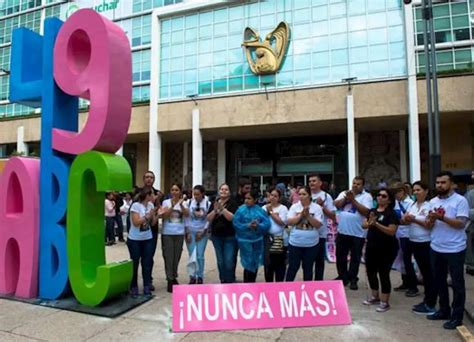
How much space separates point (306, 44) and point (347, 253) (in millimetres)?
14358

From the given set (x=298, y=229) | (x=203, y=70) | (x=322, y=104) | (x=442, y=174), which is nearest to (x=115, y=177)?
(x=298, y=229)

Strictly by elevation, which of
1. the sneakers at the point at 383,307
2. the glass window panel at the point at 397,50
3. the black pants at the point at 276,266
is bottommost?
the sneakers at the point at 383,307

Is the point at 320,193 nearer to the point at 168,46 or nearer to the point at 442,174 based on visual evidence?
the point at 442,174

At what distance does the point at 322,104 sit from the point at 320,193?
1281 cm

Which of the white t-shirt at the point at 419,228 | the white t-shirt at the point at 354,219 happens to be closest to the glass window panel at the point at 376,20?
the white t-shirt at the point at 354,219

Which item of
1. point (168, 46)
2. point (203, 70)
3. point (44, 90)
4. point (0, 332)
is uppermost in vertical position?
point (168, 46)

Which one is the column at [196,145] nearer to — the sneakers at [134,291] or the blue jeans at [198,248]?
the blue jeans at [198,248]

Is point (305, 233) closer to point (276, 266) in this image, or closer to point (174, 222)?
point (276, 266)

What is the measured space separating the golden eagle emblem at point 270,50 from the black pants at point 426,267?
577 inches

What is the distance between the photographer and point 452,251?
447 cm

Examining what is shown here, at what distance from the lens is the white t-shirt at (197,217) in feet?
20.4

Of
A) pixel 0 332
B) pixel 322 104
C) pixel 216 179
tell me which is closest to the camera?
pixel 0 332

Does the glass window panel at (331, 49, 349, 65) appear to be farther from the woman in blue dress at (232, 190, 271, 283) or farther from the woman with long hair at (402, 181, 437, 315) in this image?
the woman in blue dress at (232, 190, 271, 283)

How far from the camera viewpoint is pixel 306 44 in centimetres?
1864
